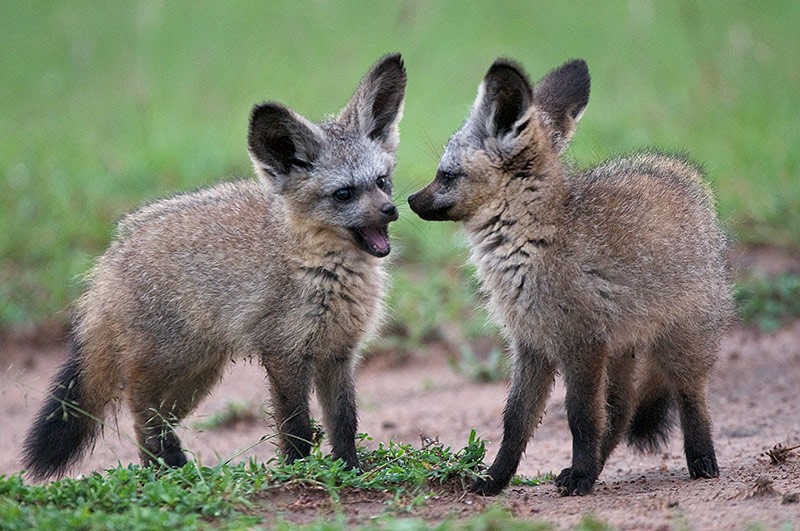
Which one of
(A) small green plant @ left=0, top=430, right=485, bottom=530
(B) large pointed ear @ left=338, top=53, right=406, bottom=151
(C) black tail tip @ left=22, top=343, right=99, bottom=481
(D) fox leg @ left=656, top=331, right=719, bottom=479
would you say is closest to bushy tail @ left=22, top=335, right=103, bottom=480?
(C) black tail tip @ left=22, top=343, right=99, bottom=481

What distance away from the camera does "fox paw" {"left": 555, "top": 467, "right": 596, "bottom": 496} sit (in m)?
5.14

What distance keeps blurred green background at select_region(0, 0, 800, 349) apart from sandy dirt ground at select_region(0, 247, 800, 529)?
2.12 ft

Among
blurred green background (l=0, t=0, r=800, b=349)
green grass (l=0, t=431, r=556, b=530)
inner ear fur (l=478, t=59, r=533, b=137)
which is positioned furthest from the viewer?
blurred green background (l=0, t=0, r=800, b=349)

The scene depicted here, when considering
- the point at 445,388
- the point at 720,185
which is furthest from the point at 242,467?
the point at 720,185

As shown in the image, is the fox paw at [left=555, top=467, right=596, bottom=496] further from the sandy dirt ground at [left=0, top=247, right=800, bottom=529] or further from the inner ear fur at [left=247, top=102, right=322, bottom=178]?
the inner ear fur at [left=247, top=102, right=322, bottom=178]

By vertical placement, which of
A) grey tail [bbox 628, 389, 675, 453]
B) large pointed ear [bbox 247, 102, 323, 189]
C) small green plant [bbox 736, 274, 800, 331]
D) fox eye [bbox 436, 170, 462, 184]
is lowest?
grey tail [bbox 628, 389, 675, 453]

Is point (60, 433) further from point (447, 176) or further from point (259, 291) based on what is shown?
point (447, 176)

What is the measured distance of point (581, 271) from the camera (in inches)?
201

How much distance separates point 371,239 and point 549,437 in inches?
83.4

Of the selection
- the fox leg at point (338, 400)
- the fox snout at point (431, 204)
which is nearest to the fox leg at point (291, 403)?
the fox leg at point (338, 400)

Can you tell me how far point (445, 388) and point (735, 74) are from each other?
273 inches

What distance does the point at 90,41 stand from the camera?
1519 cm

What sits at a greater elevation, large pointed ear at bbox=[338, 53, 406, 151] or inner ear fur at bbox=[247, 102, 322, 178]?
large pointed ear at bbox=[338, 53, 406, 151]

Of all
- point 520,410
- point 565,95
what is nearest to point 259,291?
point 520,410
